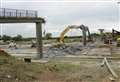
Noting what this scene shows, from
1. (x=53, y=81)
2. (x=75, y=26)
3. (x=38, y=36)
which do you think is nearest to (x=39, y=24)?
(x=38, y=36)

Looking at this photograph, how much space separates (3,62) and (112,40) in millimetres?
51483

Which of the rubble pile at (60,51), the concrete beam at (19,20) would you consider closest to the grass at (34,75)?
the concrete beam at (19,20)

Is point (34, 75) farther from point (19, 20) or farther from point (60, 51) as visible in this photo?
point (60, 51)

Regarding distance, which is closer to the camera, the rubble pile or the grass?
the grass

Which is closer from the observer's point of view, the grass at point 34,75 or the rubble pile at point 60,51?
the grass at point 34,75

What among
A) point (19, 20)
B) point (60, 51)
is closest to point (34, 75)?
point (19, 20)

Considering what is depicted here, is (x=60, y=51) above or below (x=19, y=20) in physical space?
below

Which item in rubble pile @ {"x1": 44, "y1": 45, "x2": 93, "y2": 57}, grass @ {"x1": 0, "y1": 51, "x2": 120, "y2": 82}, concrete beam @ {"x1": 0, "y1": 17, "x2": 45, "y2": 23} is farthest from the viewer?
rubble pile @ {"x1": 44, "y1": 45, "x2": 93, "y2": 57}

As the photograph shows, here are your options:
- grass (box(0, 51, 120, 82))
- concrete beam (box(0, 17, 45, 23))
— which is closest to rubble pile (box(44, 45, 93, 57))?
concrete beam (box(0, 17, 45, 23))

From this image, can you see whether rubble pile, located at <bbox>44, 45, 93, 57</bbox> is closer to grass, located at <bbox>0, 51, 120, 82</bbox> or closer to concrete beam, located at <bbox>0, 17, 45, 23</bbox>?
concrete beam, located at <bbox>0, 17, 45, 23</bbox>

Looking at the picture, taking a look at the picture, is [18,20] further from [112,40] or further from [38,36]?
[112,40]

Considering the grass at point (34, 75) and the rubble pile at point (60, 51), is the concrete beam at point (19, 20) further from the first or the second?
the grass at point (34, 75)

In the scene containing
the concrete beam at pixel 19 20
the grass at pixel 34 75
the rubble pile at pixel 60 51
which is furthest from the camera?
the rubble pile at pixel 60 51

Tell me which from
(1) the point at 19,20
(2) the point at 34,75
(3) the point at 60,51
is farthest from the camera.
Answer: (3) the point at 60,51
